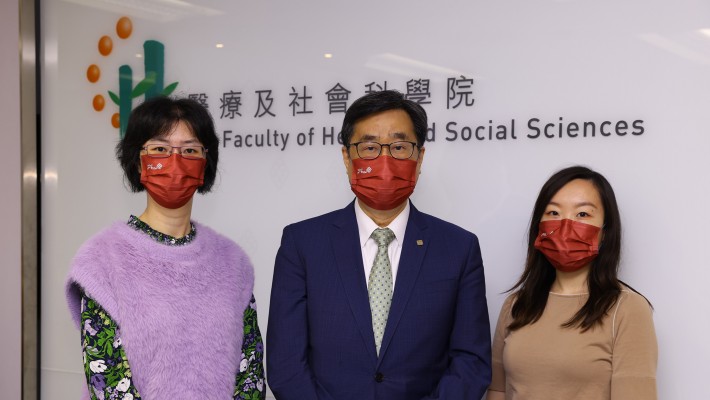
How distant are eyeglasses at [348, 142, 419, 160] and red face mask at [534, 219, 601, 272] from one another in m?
0.56

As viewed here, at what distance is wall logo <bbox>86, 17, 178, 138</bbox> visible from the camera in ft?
12.9

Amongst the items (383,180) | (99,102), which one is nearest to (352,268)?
(383,180)

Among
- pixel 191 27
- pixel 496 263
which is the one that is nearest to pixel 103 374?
pixel 496 263

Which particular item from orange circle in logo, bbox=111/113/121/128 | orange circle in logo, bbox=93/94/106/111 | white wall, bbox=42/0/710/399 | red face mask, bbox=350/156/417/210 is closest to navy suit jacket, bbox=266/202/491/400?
red face mask, bbox=350/156/417/210

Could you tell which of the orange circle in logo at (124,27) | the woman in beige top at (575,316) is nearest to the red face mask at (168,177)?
the woman in beige top at (575,316)

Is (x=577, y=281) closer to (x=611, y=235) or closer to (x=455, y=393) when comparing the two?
(x=611, y=235)

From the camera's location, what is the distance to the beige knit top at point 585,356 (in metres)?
2.22

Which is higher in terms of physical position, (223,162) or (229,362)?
(223,162)

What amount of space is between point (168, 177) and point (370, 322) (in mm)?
749

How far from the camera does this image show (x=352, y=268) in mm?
2244

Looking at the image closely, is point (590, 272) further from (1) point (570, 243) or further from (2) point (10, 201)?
(2) point (10, 201)

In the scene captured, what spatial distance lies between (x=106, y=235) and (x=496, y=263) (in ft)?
5.39

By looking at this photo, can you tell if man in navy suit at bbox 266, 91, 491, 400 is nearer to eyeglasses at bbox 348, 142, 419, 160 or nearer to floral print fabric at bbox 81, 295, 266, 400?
eyeglasses at bbox 348, 142, 419, 160

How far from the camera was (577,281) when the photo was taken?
2473 mm
